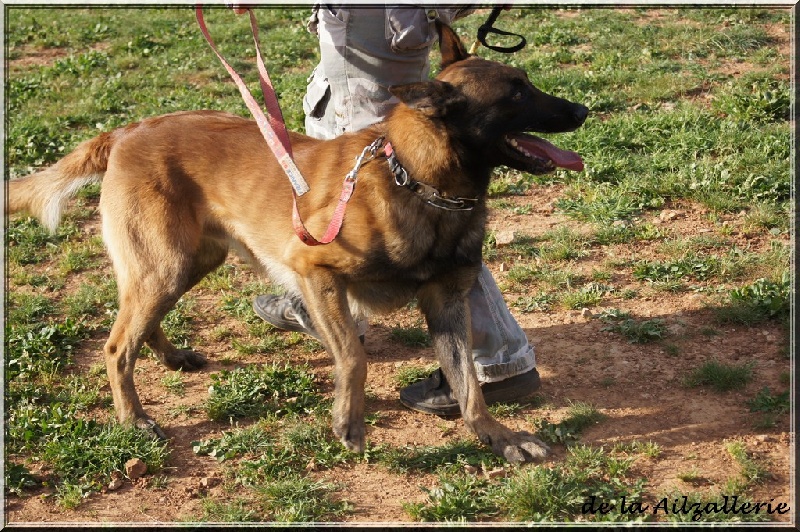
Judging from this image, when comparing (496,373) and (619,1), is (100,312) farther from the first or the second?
(619,1)

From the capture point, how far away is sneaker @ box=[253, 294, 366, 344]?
193 inches

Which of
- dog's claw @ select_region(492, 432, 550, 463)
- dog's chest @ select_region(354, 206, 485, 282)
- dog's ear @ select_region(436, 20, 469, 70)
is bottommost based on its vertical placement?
dog's claw @ select_region(492, 432, 550, 463)

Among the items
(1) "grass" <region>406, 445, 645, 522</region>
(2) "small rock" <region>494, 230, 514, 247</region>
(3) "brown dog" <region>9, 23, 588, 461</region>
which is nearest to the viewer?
(1) "grass" <region>406, 445, 645, 522</region>

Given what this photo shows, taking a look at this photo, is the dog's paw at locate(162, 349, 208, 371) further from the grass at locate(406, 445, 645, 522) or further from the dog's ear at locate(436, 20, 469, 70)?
the dog's ear at locate(436, 20, 469, 70)

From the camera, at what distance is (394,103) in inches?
175

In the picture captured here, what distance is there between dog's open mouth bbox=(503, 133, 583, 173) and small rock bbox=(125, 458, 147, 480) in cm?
212

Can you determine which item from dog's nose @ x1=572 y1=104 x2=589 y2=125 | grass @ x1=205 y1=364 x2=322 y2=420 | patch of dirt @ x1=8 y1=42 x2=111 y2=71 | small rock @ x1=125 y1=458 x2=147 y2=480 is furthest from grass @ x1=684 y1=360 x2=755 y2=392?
patch of dirt @ x1=8 y1=42 x2=111 y2=71

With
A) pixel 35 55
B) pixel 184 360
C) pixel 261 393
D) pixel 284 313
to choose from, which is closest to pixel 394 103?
pixel 284 313

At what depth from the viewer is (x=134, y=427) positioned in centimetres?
423

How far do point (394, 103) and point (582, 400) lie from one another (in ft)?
5.66

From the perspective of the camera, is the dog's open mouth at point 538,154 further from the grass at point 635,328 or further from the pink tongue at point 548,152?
the grass at point 635,328

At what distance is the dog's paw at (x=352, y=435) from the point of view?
402 centimetres

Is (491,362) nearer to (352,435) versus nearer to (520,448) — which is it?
(520,448)

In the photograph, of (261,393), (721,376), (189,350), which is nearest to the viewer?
(721,376)
